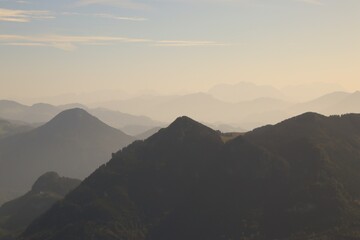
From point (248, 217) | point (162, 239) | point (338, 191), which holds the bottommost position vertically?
point (162, 239)

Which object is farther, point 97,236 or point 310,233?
point 97,236

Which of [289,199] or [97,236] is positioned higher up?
[289,199]

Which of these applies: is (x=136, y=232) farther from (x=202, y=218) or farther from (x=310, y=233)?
(x=310, y=233)

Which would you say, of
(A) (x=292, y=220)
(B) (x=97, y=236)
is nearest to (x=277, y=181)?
(A) (x=292, y=220)

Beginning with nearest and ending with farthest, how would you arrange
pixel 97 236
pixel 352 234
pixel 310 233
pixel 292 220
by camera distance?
1. pixel 352 234
2. pixel 310 233
3. pixel 292 220
4. pixel 97 236

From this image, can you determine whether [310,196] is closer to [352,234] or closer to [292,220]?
[292,220]

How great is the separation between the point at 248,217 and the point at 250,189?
17.0 m

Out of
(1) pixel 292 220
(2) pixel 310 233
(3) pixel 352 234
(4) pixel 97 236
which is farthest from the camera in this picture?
(4) pixel 97 236

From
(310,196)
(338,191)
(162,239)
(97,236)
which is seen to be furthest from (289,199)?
(97,236)

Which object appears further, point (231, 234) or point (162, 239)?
point (162, 239)

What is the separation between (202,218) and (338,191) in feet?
196

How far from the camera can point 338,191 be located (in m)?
183

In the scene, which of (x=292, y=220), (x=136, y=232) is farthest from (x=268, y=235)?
(x=136, y=232)

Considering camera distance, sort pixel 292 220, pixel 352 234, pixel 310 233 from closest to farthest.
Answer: pixel 352 234
pixel 310 233
pixel 292 220
